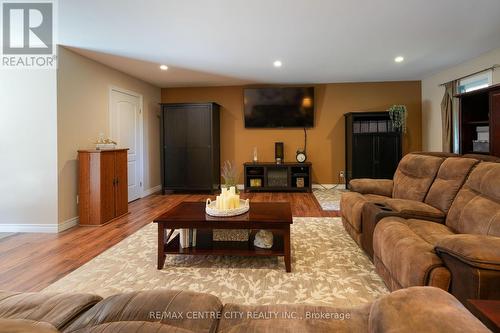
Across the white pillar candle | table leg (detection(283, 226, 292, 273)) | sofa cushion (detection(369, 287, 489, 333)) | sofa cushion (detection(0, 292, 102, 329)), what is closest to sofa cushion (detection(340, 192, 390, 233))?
table leg (detection(283, 226, 292, 273))

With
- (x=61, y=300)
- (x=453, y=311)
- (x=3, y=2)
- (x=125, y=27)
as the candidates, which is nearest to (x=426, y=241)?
(x=453, y=311)

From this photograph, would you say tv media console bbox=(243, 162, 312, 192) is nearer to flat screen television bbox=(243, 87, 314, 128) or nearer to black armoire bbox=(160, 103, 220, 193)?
black armoire bbox=(160, 103, 220, 193)

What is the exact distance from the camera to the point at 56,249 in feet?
10.0

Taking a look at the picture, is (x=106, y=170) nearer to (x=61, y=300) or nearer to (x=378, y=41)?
(x=61, y=300)

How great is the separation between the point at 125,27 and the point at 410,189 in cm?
348

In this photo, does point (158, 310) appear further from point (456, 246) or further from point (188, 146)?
point (188, 146)

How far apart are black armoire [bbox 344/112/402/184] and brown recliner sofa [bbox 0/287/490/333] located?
5430mm

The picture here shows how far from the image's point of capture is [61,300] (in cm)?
108

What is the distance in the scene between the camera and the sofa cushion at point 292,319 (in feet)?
2.98

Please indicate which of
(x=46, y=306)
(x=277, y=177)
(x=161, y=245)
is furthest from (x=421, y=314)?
(x=277, y=177)

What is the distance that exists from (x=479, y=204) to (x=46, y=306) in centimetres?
245

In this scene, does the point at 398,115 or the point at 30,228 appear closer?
the point at 30,228

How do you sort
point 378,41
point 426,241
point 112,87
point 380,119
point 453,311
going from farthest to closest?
point 380,119, point 112,87, point 378,41, point 426,241, point 453,311
